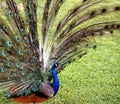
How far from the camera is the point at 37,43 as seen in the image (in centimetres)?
388

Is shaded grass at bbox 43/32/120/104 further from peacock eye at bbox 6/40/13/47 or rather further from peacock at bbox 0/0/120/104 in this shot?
peacock eye at bbox 6/40/13/47

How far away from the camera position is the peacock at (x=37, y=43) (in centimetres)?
370

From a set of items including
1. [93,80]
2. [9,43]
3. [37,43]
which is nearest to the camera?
[9,43]

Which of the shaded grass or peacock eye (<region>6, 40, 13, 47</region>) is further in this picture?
the shaded grass

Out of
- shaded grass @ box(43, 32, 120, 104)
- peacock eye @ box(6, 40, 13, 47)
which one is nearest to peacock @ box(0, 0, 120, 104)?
peacock eye @ box(6, 40, 13, 47)

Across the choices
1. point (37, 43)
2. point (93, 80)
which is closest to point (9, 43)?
point (37, 43)

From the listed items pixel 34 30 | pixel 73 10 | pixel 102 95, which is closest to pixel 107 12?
pixel 73 10

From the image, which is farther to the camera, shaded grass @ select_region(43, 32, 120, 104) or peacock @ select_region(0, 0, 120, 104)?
shaded grass @ select_region(43, 32, 120, 104)

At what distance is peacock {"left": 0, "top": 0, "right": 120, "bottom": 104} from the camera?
3.70 metres

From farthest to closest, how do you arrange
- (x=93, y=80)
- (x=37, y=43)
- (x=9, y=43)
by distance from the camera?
(x=93, y=80)
(x=37, y=43)
(x=9, y=43)

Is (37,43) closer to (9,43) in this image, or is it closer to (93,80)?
(9,43)

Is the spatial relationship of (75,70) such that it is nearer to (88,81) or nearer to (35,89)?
(88,81)

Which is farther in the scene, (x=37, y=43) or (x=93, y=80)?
(x=93, y=80)

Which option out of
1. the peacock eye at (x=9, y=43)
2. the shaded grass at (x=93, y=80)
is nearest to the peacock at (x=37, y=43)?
the peacock eye at (x=9, y=43)
